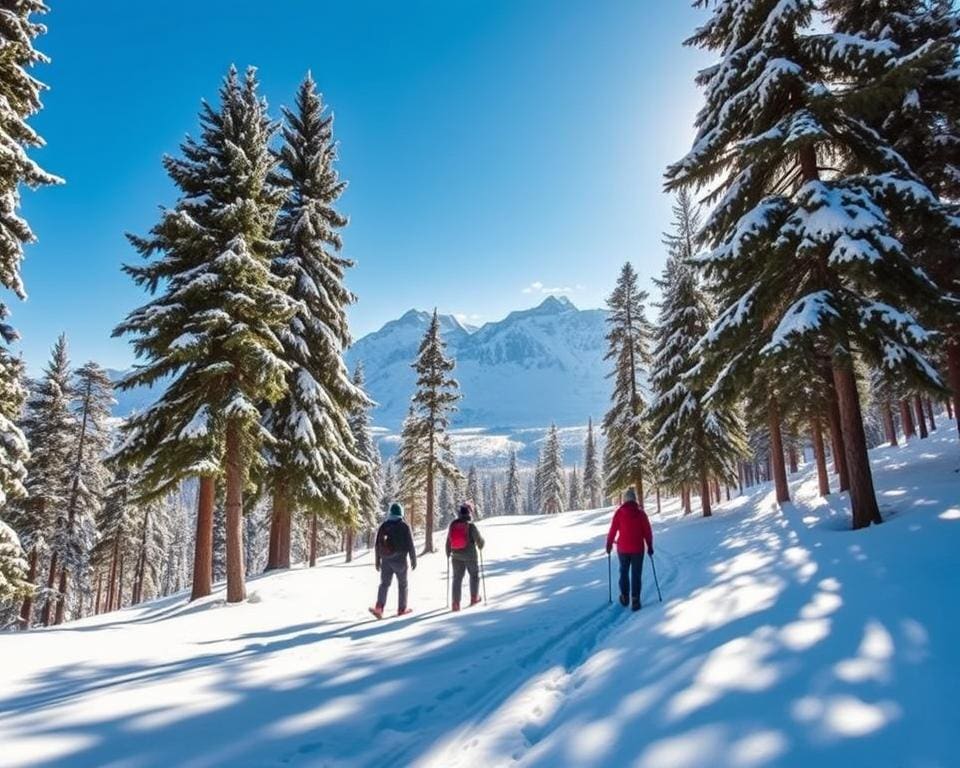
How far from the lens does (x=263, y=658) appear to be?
7207 mm

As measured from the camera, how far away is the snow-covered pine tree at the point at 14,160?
11227mm

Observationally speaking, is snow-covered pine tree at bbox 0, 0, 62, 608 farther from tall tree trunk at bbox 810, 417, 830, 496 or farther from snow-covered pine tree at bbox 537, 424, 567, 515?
snow-covered pine tree at bbox 537, 424, 567, 515

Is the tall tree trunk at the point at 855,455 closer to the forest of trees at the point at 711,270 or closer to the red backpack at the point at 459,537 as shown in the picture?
the forest of trees at the point at 711,270

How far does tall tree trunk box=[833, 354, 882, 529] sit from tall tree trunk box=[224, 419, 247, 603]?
14.1 metres

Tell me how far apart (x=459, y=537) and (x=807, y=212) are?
9915 mm

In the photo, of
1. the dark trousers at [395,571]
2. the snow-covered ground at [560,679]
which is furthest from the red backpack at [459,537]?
the snow-covered ground at [560,679]

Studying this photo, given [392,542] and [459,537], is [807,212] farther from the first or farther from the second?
[392,542]

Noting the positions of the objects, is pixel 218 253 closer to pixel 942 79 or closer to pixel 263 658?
pixel 263 658

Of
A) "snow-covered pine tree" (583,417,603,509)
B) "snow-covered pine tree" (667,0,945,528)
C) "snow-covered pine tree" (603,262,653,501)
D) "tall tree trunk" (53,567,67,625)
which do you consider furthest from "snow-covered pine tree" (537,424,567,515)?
"snow-covered pine tree" (667,0,945,528)

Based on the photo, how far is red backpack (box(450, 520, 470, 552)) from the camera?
426 inches

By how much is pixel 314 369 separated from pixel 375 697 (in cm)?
1599

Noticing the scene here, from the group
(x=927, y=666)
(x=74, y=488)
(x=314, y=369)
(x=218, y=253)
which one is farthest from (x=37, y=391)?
(x=927, y=666)

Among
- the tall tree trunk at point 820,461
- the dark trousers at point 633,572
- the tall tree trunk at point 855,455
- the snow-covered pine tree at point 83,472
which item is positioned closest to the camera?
the dark trousers at point 633,572

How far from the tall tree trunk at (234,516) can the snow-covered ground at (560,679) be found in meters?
2.91
